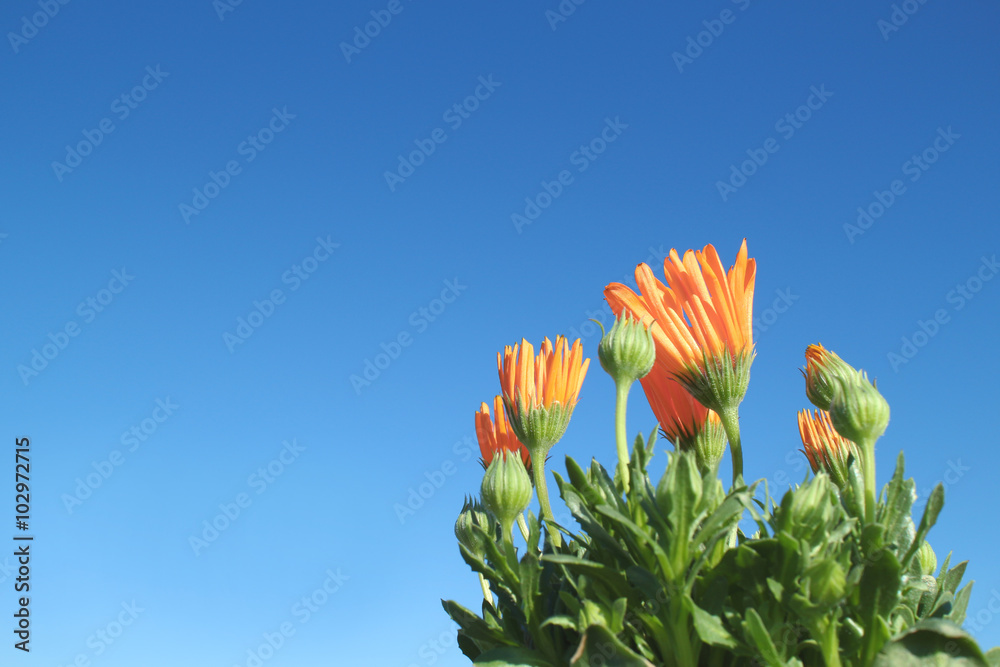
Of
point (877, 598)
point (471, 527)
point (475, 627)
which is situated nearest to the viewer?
point (877, 598)

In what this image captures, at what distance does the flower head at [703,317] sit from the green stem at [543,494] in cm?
38

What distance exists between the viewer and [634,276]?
188 centimetres

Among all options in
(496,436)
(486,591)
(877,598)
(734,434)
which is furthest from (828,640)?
(496,436)

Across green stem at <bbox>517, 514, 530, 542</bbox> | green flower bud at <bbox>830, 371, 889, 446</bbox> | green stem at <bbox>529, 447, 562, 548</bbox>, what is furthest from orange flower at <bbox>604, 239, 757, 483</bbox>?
green stem at <bbox>517, 514, 530, 542</bbox>

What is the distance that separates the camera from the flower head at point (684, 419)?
1.91m

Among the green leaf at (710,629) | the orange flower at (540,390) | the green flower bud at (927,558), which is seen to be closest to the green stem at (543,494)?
the orange flower at (540,390)

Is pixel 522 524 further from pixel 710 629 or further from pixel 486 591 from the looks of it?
pixel 710 629

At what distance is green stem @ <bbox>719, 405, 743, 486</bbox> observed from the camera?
1.62 m

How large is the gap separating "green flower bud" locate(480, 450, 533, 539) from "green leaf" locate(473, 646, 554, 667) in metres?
0.35

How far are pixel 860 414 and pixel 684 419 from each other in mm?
503

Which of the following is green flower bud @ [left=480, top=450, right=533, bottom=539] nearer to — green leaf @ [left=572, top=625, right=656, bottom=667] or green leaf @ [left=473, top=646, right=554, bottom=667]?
green leaf @ [left=473, top=646, right=554, bottom=667]

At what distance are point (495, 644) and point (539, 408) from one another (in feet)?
1.89

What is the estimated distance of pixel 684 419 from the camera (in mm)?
1956

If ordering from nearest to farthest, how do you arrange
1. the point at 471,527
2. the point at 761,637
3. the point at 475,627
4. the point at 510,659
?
the point at 761,637 < the point at 510,659 < the point at 475,627 < the point at 471,527
